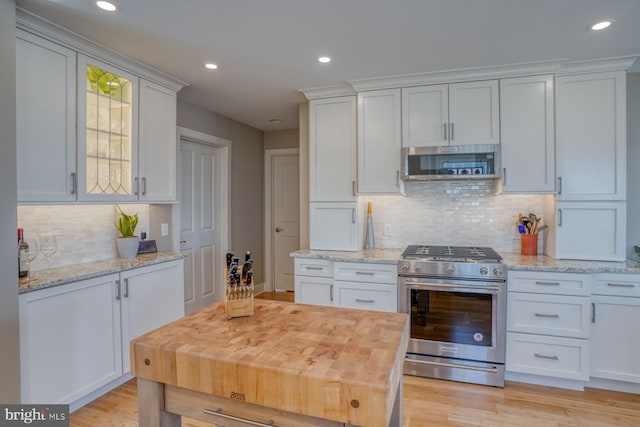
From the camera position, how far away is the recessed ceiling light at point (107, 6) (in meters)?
1.92

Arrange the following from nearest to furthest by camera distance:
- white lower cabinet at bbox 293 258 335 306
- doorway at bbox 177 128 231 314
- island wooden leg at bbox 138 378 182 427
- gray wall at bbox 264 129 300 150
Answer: island wooden leg at bbox 138 378 182 427, white lower cabinet at bbox 293 258 335 306, doorway at bbox 177 128 231 314, gray wall at bbox 264 129 300 150

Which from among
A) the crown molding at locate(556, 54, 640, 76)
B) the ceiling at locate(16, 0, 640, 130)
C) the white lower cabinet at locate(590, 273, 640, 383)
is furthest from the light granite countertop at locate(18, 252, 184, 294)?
the crown molding at locate(556, 54, 640, 76)

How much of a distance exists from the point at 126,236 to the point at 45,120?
3.69ft

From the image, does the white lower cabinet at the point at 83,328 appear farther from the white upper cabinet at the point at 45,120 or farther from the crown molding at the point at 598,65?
the crown molding at the point at 598,65

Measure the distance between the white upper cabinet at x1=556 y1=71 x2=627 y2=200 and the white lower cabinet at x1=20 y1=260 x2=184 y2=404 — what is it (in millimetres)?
3544

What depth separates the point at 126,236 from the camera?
2.98 metres

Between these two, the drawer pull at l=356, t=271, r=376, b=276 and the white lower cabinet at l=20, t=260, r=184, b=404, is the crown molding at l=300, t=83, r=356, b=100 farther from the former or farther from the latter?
the white lower cabinet at l=20, t=260, r=184, b=404

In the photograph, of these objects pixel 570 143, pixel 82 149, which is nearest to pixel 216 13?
pixel 82 149

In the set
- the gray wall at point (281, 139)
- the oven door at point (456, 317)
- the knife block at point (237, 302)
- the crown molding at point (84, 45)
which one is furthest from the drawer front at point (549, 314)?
the gray wall at point (281, 139)

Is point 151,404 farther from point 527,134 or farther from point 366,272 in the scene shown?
point 527,134

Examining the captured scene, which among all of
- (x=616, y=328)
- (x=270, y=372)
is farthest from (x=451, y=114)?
(x=270, y=372)

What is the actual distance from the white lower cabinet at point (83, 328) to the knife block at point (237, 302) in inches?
53.2

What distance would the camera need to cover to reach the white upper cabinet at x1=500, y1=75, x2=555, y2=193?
2.85 m

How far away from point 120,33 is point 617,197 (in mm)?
3894
